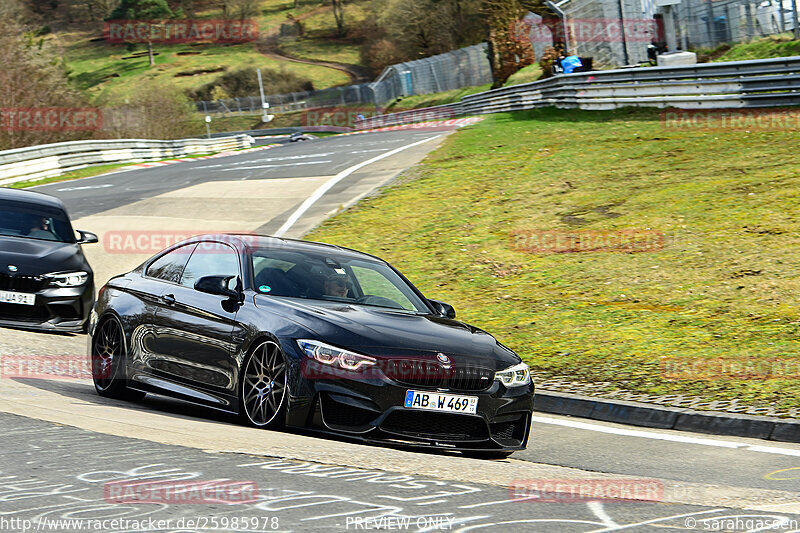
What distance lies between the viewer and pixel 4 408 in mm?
7109

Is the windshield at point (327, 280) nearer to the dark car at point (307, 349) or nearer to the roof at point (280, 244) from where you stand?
the dark car at point (307, 349)

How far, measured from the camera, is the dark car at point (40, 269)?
11.7 metres

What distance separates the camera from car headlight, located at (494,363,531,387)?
7.25 metres

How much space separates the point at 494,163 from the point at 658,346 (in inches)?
531

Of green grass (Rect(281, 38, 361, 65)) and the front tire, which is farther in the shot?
green grass (Rect(281, 38, 361, 65))

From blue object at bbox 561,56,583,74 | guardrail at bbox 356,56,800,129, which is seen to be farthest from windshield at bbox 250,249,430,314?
blue object at bbox 561,56,583,74

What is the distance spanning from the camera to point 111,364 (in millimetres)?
8695

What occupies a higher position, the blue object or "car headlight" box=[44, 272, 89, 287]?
the blue object

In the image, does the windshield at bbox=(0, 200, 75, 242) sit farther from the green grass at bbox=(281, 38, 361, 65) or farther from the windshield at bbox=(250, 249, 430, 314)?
the green grass at bbox=(281, 38, 361, 65)

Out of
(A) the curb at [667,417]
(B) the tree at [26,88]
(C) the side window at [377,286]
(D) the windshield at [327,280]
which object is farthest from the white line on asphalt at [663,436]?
(B) the tree at [26,88]

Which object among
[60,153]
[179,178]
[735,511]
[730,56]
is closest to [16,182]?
[60,153]

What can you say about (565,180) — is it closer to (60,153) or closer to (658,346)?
(658,346)

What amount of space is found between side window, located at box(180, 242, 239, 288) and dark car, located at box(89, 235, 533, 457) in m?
0.01

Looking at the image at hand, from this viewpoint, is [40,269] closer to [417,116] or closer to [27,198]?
[27,198]
